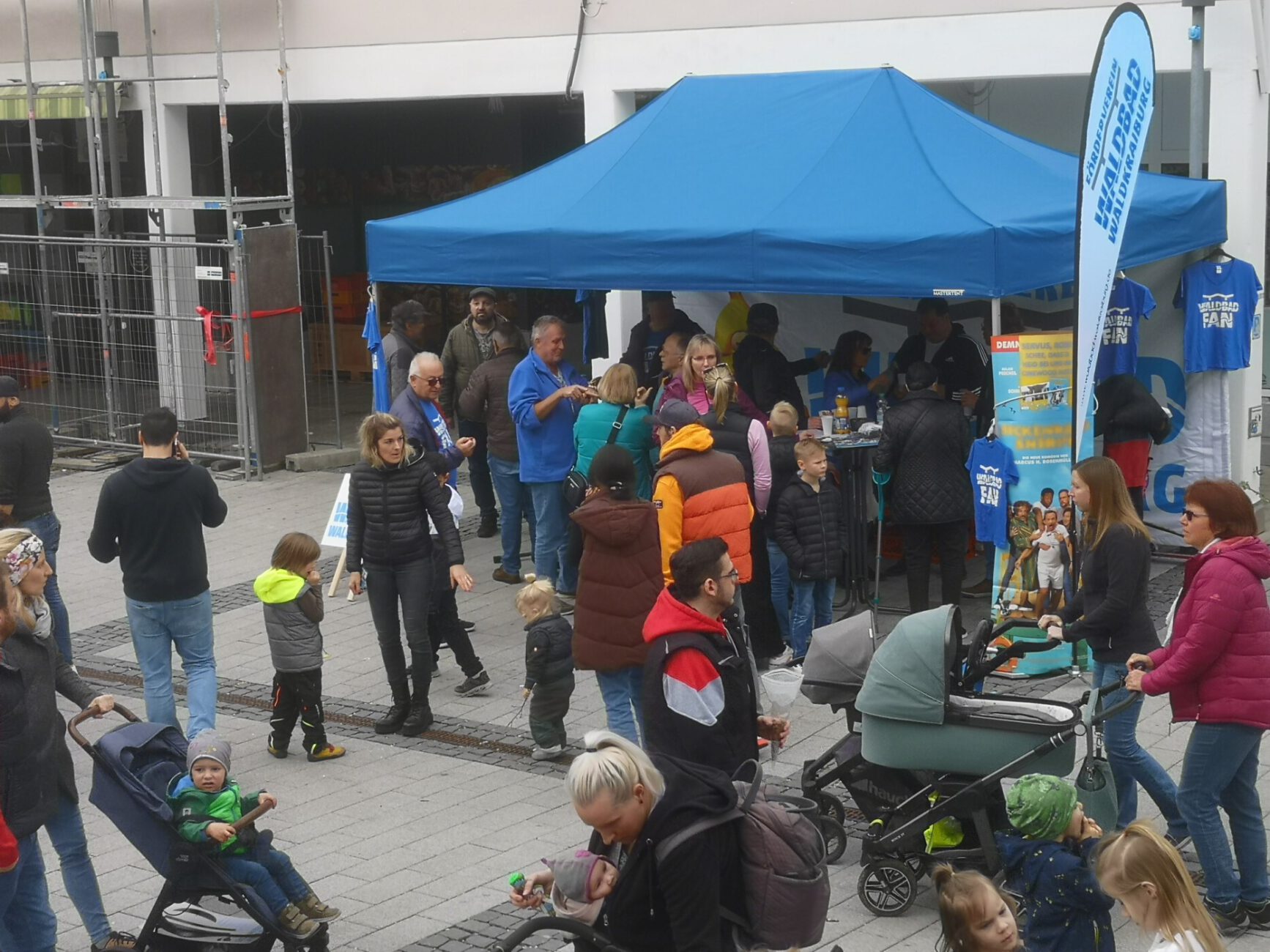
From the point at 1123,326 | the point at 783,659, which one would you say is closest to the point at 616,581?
the point at 783,659

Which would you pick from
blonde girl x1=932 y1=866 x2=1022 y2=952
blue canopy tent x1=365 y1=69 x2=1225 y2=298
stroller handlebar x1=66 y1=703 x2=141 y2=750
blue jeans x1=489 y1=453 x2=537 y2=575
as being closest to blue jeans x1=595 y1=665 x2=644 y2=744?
stroller handlebar x1=66 y1=703 x2=141 y2=750

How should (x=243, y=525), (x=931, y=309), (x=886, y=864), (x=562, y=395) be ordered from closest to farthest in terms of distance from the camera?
(x=886, y=864) → (x=562, y=395) → (x=931, y=309) → (x=243, y=525)

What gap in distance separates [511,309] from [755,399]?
9082mm

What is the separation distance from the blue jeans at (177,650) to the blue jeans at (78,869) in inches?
71.0

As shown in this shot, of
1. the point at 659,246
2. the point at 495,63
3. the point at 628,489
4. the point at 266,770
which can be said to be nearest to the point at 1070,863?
the point at 628,489

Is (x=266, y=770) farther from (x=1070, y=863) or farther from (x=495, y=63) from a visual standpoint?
(x=495, y=63)

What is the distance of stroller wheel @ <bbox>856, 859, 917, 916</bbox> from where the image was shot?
20.8ft

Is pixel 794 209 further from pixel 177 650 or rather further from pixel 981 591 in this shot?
pixel 177 650

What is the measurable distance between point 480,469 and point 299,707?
183 inches

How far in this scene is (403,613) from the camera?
8656 mm

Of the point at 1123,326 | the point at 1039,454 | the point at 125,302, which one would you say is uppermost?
the point at 125,302

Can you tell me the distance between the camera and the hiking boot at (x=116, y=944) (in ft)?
20.2

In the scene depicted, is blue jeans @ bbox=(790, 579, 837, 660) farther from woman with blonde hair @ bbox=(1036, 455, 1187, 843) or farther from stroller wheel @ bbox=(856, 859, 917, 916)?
stroller wheel @ bbox=(856, 859, 917, 916)

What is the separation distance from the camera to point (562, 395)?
10.6m
